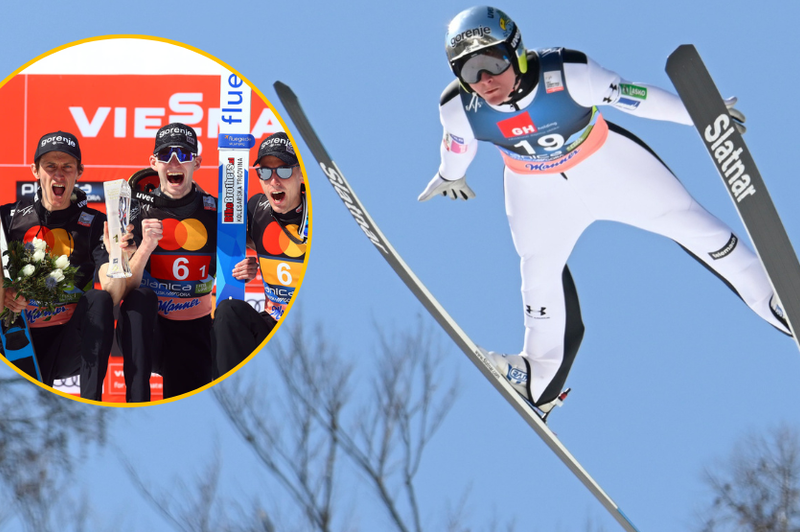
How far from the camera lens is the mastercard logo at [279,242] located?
7.96 metres

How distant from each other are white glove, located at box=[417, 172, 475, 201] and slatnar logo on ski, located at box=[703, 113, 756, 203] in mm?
1443

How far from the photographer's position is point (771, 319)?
17.8ft

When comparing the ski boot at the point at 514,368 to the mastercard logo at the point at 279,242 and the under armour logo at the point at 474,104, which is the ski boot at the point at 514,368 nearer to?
the under armour logo at the point at 474,104

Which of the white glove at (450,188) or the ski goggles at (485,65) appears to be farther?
the white glove at (450,188)

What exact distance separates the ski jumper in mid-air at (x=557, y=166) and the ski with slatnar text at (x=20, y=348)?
10.9ft

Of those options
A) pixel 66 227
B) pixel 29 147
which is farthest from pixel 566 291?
pixel 29 147

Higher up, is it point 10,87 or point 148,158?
point 10,87

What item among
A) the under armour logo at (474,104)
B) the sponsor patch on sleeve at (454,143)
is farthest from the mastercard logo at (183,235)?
the under armour logo at (474,104)

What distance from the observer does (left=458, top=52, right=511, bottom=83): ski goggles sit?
510cm

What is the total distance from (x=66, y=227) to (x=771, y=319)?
446cm

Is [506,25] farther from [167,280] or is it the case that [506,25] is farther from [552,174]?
[167,280]

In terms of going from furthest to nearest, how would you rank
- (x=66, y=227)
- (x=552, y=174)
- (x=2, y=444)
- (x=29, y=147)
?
(x=2, y=444), (x=29, y=147), (x=66, y=227), (x=552, y=174)

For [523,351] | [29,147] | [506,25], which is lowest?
[523,351]

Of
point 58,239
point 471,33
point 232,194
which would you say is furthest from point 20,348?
point 471,33
